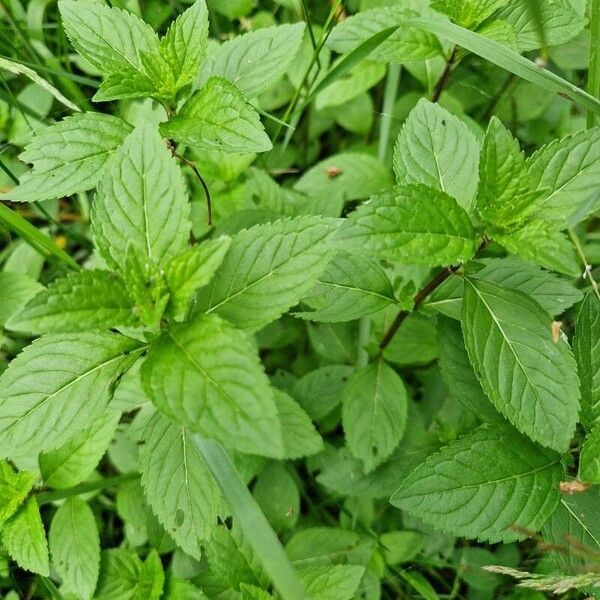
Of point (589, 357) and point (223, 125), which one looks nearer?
point (223, 125)

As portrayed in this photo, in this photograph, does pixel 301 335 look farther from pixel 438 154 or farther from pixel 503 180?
pixel 503 180

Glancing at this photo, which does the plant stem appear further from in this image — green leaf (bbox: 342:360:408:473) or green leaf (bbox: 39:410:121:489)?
green leaf (bbox: 39:410:121:489)

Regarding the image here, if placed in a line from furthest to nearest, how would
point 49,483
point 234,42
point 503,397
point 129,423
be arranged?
point 129,423, point 49,483, point 234,42, point 503,397

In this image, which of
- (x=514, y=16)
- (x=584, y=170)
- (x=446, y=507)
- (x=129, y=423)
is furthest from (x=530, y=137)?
(x=129, y=423)

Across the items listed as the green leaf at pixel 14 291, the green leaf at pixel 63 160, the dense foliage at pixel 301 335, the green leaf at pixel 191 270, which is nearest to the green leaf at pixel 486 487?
the dense foliage at pixel 301 335

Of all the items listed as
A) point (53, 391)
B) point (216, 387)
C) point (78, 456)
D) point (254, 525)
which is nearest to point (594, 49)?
point (216, 387)

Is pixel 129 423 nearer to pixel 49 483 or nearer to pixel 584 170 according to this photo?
pixel 49 483

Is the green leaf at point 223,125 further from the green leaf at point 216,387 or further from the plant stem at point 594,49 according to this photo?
the plant stem at point 594,49
